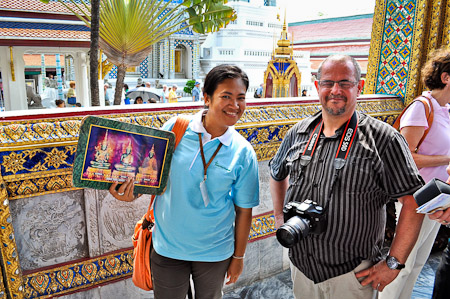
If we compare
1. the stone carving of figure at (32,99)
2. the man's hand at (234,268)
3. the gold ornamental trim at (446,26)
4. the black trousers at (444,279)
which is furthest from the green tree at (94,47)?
the stone carving of figure at (32,99)

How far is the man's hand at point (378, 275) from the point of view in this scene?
147cm

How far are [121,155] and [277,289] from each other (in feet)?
5.73

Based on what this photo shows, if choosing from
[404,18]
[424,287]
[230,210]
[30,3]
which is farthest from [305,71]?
[230,210]

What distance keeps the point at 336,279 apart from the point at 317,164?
1.51ft

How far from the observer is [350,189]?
1450 mm

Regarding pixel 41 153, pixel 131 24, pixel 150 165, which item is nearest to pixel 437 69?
pixel 150 165

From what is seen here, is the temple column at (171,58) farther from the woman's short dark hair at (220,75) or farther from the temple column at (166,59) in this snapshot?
the woman's short dark hair at (220,75)

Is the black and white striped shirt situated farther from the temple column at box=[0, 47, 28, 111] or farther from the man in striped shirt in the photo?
the temple column at box=[0, 47, 28, 111]

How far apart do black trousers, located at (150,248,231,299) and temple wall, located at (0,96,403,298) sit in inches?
25.1

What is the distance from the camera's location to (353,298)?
153 centimetres

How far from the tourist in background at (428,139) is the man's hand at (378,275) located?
32.1 inches

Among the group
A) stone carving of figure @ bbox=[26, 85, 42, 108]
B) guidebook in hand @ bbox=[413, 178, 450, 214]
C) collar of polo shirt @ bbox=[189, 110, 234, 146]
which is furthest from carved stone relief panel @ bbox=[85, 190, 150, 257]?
stone carving of figure @ bbox=[26, 85, 42, 108]

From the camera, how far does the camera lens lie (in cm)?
136

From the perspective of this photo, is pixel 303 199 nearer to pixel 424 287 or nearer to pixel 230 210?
pixel 230 210
